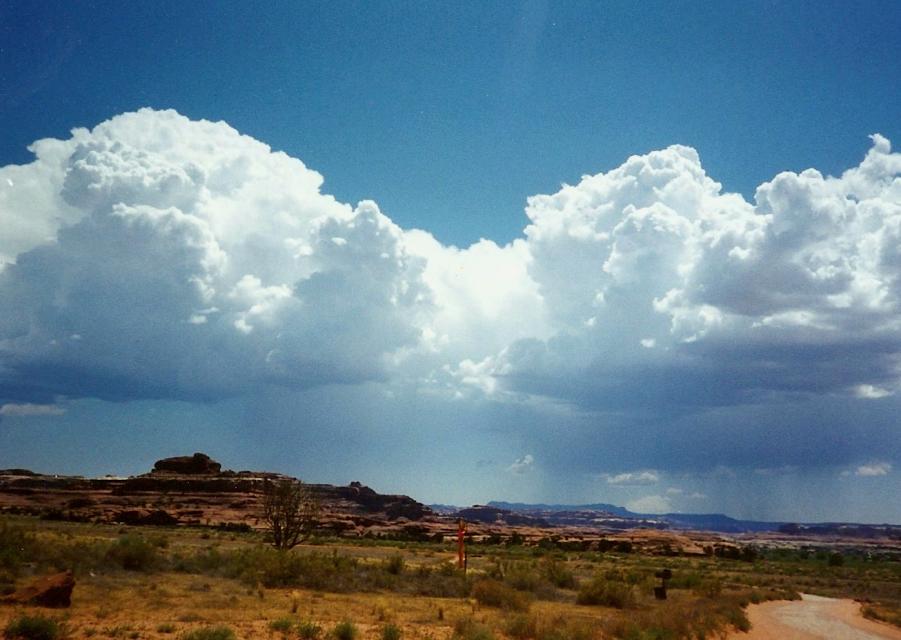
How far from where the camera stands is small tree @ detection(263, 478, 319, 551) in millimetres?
41062

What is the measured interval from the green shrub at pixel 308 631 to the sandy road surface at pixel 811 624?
1380cm

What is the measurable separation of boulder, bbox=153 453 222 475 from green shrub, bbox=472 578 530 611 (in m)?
108

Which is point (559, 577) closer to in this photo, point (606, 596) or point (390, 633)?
point (606, 596)

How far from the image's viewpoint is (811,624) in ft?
89.6

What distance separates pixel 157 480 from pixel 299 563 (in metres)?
94.9

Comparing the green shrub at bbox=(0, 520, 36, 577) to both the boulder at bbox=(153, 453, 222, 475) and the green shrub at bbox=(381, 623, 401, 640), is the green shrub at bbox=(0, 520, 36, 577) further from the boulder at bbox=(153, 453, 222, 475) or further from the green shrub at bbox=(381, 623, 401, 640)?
the boulder at bbox=(153, 453, 222, 475)

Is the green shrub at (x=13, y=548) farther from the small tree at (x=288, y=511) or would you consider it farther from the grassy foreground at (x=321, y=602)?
the small tree at (x=288, y=511)

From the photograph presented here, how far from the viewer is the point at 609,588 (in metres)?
29.4

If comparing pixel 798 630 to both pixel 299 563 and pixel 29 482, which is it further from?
pixel 29 482

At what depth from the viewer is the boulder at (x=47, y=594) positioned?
56.6ft

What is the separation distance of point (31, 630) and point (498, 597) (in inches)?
640

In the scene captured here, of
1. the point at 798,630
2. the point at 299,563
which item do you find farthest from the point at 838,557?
the point at 299,563

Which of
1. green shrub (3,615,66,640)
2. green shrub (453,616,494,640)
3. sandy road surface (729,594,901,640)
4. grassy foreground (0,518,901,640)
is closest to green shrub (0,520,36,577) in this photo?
grassy foreground (0,518,901,640)

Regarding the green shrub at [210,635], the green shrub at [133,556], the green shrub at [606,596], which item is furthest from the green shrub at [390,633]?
the green shrub at [133,556]
